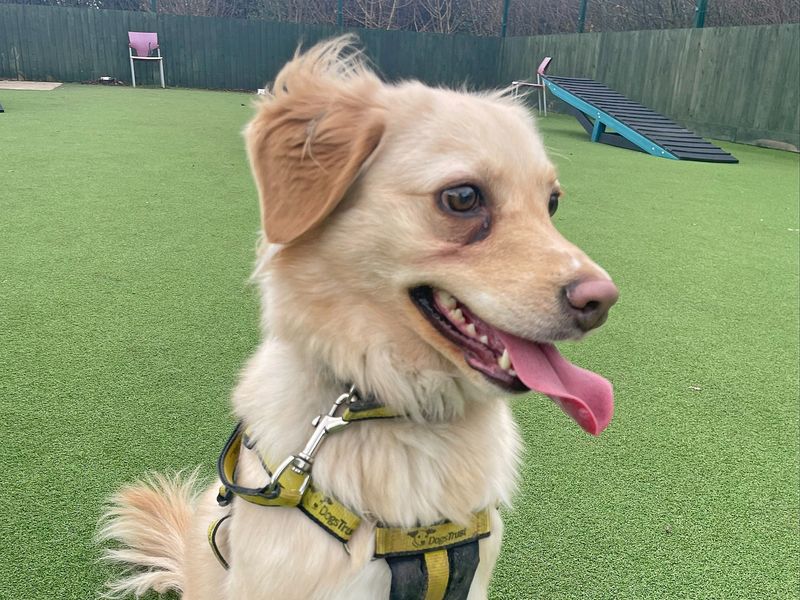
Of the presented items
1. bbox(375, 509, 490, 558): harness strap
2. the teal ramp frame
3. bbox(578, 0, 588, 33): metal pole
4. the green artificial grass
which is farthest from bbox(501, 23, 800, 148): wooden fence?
bbox(375, 509, 490, 558): harness strap

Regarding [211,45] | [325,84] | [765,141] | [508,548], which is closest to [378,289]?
[325,84]

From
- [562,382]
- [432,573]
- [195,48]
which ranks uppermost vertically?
[195,48]

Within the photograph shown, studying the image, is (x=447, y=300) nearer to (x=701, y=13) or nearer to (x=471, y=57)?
(x=701, y=13)

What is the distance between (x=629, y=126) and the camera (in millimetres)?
10664

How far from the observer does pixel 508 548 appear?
2.07 m

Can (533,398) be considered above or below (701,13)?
below

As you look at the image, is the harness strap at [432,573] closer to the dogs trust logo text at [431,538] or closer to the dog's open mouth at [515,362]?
the dogs trust logo text at [431,538]

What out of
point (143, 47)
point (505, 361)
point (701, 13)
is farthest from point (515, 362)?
point (143, 47)

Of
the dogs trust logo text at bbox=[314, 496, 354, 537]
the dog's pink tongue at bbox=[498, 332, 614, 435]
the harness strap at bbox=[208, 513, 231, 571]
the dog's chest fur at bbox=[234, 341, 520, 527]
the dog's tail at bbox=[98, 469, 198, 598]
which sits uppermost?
the dog's pink tongue at bbox=[498, 332, 614, 435]

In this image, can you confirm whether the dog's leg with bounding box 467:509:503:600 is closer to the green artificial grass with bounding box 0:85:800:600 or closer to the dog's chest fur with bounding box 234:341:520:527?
the dog's chest fur with bounding box 234:341:520:527

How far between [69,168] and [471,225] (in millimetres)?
6431

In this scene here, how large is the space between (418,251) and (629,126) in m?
10.4

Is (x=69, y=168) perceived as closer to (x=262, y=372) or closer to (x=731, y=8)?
(x=262, y=372)

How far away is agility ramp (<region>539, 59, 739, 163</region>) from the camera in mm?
9953
